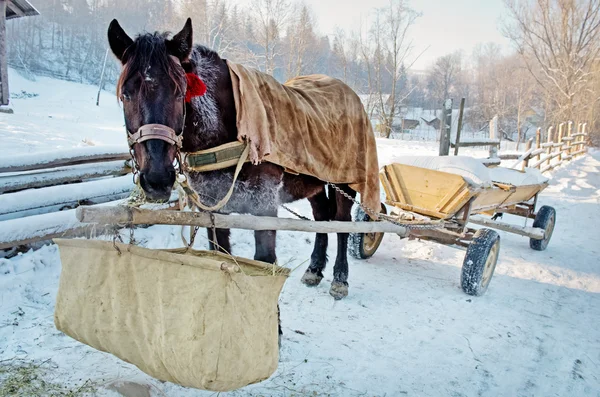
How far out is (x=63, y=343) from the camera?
2.52 m

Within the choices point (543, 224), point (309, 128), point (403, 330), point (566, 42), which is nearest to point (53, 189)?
point (309, 128)

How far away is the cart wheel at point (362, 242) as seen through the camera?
4.80 metres

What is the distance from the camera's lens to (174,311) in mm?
1544

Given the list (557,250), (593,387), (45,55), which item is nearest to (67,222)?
(593,387)

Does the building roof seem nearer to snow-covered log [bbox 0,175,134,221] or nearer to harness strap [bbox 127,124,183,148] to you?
snow-covered log [bbox 0,175,134,221]

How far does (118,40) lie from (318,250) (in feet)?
9.35

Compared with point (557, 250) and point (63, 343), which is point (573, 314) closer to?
point (557, 250)

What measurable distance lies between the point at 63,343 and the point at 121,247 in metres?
1.43

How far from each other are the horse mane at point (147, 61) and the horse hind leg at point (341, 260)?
7.49 feet

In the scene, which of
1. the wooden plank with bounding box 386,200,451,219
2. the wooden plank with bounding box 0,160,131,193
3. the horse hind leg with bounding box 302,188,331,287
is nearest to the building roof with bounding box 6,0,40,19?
the wooden plank with bounding box 0,160,131,193

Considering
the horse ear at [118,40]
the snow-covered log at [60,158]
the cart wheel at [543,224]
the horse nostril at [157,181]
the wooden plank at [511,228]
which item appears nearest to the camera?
the horse nostril at [157,181]

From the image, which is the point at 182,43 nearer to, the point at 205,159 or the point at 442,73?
the point at 205,159

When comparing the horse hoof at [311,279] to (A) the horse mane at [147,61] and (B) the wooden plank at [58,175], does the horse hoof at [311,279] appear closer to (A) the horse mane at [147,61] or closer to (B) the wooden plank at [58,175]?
(B) the wooden plank at [58,175]

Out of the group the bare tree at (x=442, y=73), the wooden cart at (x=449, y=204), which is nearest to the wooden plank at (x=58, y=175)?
the wooden cart at (x=449, y=204)
